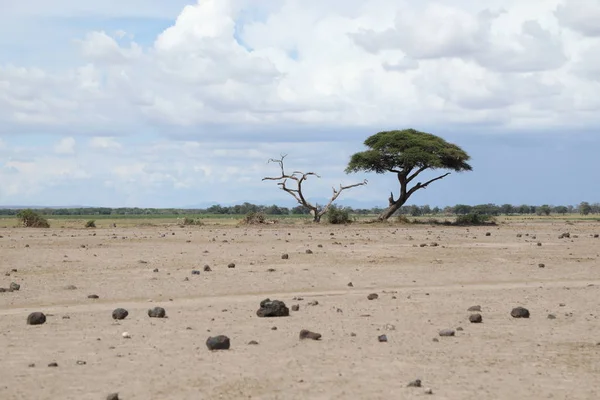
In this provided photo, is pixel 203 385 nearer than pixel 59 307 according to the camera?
Yes

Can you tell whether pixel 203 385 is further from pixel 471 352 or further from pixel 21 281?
pixel 21 281

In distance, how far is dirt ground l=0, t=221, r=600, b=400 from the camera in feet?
29.5

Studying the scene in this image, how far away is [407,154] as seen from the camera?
51.8m

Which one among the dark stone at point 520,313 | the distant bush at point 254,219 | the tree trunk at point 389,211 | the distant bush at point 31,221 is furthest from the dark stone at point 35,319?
the tree trunk at point 389,211

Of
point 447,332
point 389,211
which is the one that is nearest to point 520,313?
point 447,332

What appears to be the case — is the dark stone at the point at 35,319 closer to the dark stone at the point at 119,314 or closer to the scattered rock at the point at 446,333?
the dark stone at the point at 119,314

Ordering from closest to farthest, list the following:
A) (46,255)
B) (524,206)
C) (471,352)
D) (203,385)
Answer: (203,385) → (471,352) → (46,255) → (524,206)

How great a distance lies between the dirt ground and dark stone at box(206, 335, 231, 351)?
0.45 feet

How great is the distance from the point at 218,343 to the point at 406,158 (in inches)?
1657

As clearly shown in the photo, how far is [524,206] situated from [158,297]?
380 feet

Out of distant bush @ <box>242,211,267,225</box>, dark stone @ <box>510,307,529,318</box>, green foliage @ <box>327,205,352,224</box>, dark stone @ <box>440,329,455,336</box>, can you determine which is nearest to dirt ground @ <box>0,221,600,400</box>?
dark stone @ <box>440,329,455,336</box>

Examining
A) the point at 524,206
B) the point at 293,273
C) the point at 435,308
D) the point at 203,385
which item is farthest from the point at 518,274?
the point at 524,206

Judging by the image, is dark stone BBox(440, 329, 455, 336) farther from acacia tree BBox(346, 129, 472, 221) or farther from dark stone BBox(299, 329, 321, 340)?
acacia tree BBox(346, 129, 472, 221)

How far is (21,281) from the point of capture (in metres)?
18.6
